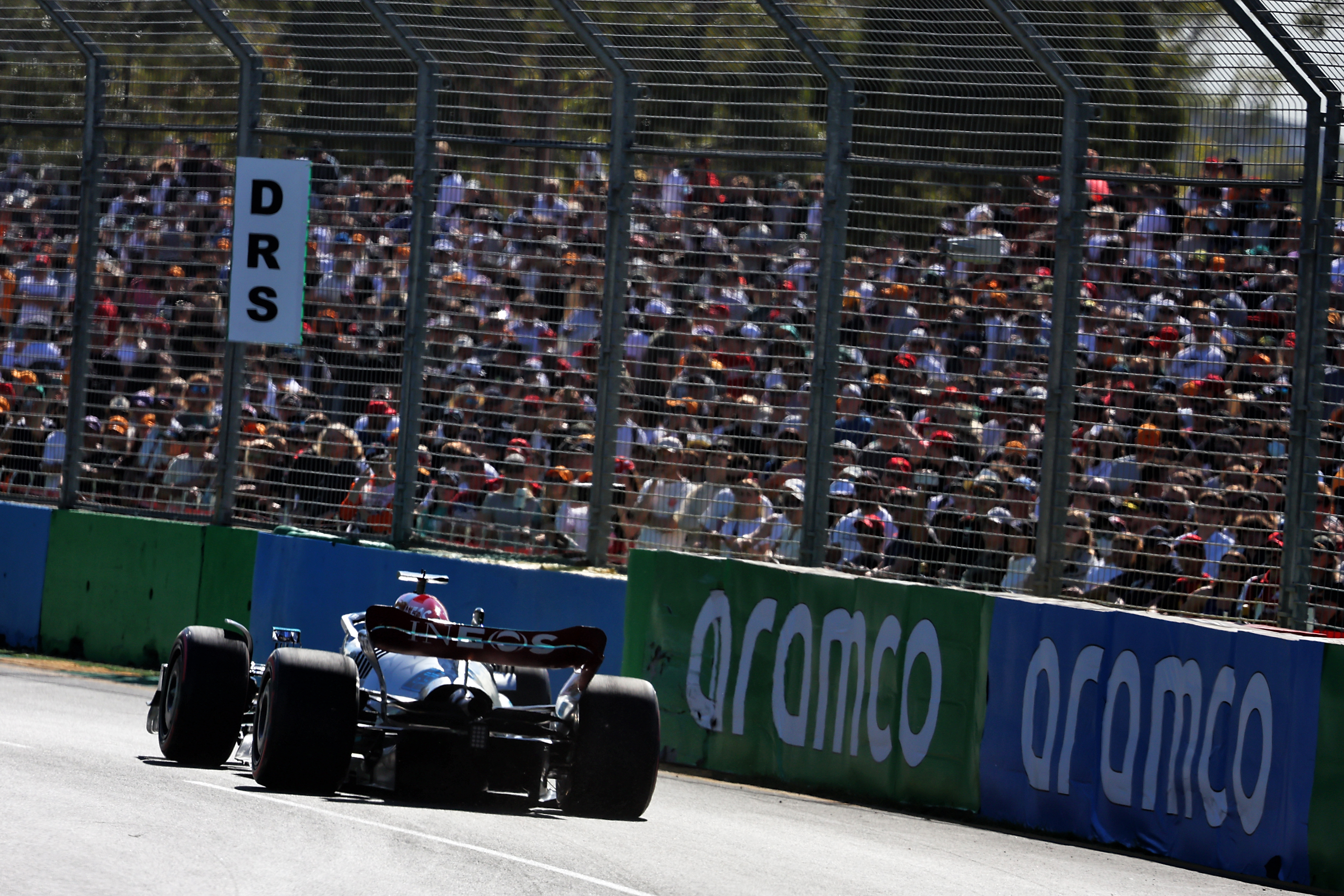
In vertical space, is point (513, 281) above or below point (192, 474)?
above

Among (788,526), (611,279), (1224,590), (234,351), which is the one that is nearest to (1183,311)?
(1224,590)

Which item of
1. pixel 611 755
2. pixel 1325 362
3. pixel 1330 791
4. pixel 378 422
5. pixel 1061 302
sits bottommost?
pixel 611 755

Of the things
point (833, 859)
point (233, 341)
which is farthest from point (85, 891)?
point (233, 341)

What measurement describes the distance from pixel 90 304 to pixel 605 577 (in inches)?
207

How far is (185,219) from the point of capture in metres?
14.2

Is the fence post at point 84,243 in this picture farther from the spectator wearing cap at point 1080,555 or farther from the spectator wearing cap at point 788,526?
the spectator wearing cap at point 1080,555

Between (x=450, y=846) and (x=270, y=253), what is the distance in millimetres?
7057

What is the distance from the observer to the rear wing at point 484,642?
8.22 metres

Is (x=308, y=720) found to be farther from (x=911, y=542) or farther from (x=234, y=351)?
(x=234, y=351)

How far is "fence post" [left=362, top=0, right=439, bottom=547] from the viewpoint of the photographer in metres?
13.0

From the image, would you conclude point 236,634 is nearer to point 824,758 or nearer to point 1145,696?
point 824,758

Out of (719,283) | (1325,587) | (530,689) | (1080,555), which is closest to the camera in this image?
(530,689)

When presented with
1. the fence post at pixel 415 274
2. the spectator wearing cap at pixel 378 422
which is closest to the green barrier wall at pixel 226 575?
the spectator wearing cap at pixel 378 422

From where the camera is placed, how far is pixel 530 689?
9.51 meters
